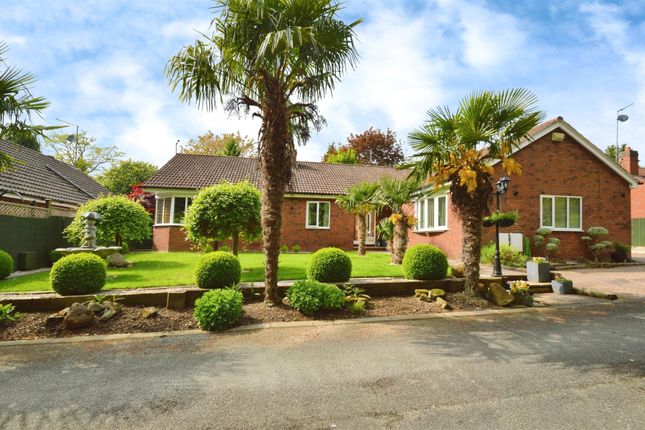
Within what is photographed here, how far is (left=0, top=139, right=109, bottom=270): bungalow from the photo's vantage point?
1077 centimetres

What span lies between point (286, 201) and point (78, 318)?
13.9m

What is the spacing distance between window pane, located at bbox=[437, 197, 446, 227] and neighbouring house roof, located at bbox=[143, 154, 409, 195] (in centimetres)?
511

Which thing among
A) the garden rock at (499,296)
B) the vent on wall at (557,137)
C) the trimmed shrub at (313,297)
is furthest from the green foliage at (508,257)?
the trimmed shrub at (313,297)

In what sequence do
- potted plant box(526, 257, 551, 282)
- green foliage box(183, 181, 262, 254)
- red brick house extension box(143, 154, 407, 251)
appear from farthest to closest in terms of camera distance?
red brick house extension box(143, 154, 407, 251) → green foliage box(183, 181, 262, 254) → potted plant box(526, 257, 551, 282)

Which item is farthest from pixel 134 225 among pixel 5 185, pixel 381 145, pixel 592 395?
pixel 381 145

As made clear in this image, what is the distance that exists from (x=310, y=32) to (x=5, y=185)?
43.1 ft

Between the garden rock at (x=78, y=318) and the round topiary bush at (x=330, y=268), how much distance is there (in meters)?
4.26

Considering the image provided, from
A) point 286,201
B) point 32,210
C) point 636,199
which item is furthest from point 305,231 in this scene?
point 636,199

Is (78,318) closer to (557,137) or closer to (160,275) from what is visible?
(160,275)

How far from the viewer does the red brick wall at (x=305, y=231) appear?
62.1 feet

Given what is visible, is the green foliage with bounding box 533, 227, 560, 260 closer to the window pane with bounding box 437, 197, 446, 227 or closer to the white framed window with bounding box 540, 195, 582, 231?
the white framed window with bounding box 540, 195, 582, 231

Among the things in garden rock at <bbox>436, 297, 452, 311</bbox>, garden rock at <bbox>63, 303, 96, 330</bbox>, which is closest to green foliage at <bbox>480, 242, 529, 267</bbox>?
garden rock at <bbox>436, 297, 452, 311</bbox>

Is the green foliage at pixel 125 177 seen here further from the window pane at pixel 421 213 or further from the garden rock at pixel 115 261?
the window pane at pixel 421 213

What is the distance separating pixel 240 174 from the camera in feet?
69.6
